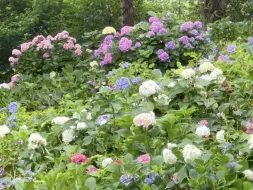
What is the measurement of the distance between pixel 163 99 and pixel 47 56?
3151mm

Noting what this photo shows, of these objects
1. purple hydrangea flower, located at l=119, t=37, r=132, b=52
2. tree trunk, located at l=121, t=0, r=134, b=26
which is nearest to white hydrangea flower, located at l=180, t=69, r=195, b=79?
purple hydrangea flower, located at l=119, t=37, r=132, b=52

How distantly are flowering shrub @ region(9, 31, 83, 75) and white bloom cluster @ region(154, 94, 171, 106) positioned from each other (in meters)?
3.01

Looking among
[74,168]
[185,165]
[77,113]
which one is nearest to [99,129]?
[77,113]

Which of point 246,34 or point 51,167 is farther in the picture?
point 246,34

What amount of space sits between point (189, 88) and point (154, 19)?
9.17 ft

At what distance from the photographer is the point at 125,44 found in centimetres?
530

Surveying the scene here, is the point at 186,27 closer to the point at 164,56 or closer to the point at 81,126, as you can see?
the point at 164,56

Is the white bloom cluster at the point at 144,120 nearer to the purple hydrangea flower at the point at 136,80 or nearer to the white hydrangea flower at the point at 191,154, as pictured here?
the white hydrangea flower at the point at 191,154

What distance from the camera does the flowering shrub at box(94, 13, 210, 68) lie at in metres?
5.20

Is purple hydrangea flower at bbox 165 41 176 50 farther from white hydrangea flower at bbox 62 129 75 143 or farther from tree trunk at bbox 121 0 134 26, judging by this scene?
tree trunk at bbox 121 0 134 26

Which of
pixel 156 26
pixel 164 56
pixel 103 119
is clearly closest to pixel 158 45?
pixel 156 26

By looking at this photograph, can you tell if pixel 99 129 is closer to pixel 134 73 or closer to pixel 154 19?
pixel 134 73

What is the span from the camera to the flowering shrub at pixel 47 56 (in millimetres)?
5816

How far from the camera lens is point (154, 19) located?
5.59m
